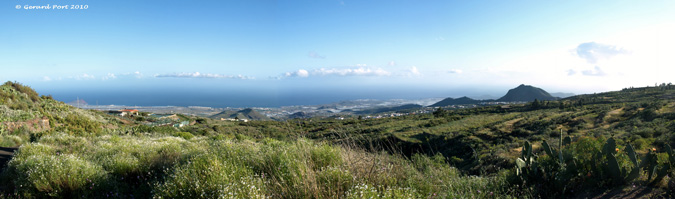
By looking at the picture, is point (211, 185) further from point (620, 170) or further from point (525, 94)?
point (525, 94)

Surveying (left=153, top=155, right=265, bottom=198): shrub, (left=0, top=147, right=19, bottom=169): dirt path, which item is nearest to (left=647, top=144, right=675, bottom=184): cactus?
(left=153, top=155, right=265, bottom=198): shrub

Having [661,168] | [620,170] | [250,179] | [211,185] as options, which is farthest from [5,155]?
[661,168]

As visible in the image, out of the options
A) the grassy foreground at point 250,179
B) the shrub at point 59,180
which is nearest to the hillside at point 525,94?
the grassy foreground at point 250,179

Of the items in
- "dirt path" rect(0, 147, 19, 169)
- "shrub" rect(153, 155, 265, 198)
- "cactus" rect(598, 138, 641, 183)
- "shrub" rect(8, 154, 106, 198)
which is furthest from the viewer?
"dirt path" rect(0, 147, 19, 169)

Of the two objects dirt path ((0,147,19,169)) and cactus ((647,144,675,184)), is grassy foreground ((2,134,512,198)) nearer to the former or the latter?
dirt path ((0,147,19,169))

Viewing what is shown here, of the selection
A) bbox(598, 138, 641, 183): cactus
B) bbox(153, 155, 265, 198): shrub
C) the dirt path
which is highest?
bbox(598, 138, 641, 183): cactus

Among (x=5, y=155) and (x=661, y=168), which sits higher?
(x=661, y=168)

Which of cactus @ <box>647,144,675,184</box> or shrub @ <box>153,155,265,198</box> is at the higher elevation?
cactus @ <box>647,144,675,184</box>

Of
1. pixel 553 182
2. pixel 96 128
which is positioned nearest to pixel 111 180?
pixel 553 182

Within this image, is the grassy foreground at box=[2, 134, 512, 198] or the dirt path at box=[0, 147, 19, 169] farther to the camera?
the dirt path at box=[0, 147, 19, 169]

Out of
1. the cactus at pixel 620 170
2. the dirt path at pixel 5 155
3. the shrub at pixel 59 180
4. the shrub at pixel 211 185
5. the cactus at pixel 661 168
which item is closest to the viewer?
the shrub at pixel 211 185

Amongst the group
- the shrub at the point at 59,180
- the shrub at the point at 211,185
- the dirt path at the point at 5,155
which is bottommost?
the dirt path at the point at 5,155

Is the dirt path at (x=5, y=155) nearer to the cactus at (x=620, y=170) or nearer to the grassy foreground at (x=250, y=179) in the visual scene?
the grassy foreground at (x=250, y=179)

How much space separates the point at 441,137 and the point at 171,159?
17.4 m
